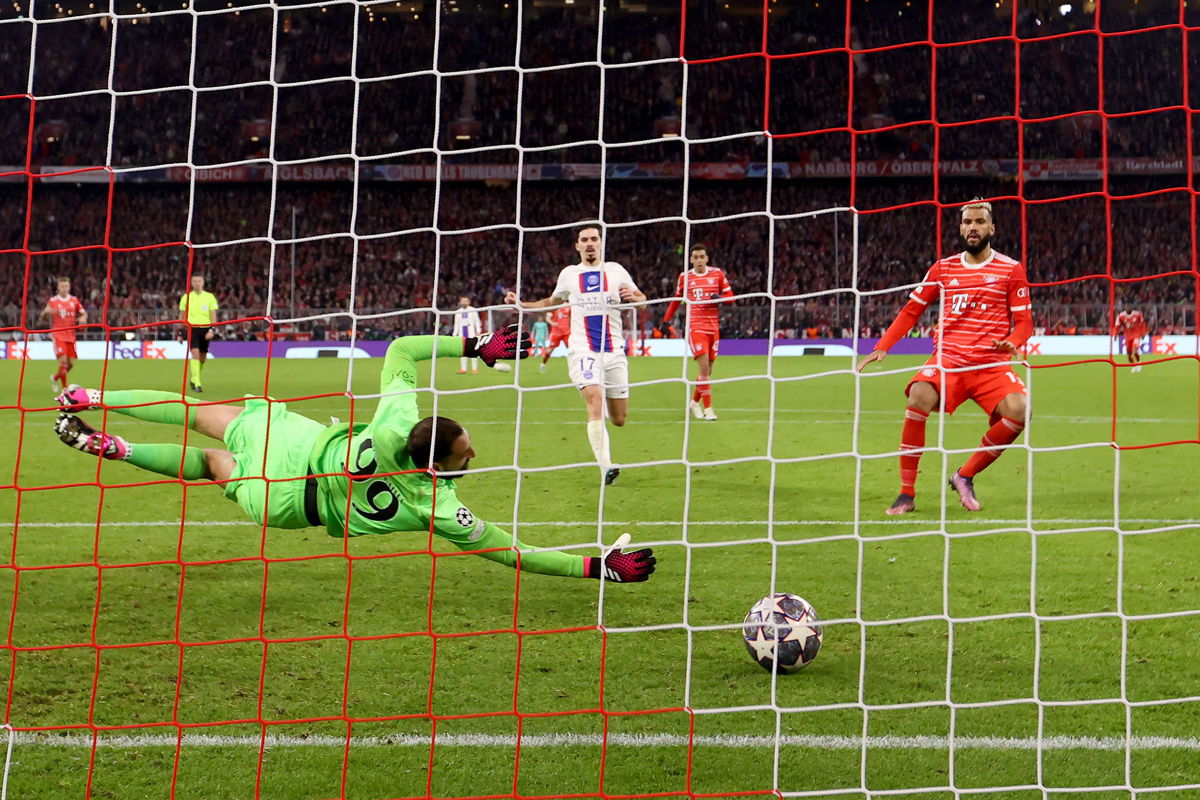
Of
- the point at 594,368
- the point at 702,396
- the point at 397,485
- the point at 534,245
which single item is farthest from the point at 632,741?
the point at 534,245

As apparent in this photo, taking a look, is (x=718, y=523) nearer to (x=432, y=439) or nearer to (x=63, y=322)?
(x=432, y=439)

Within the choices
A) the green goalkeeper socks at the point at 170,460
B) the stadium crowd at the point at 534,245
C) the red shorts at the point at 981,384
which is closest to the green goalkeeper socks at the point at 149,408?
the green goalkeeper socks at the point at 170,460

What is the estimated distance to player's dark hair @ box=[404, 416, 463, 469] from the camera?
4523mm

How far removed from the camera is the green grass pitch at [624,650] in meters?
3.55

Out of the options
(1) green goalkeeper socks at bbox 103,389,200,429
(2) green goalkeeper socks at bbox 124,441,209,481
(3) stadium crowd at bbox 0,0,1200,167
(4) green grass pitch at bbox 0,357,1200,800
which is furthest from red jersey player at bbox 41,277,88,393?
(3) stadium crowd at bbox 0,0,1200,167

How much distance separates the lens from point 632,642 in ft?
15.7

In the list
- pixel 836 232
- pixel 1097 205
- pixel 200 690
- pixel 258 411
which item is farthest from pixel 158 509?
pixel 1097 205

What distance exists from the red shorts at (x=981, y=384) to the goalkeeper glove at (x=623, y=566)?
3.09 meters

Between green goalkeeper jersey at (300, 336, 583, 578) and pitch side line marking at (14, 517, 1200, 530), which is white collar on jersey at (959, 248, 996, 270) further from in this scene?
green goalkeeper jersey at (300, 336, 583, 578)

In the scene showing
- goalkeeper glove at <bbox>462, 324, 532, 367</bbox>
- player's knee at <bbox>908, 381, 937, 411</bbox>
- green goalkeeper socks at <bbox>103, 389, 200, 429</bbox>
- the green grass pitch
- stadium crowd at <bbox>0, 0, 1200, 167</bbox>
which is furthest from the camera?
stadium crowd at <bbox>0, 0, 1200, 167</bbox>

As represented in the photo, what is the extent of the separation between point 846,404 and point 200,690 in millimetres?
10754

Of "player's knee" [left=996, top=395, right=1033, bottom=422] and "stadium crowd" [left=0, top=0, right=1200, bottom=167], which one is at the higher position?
"stadium crowd" [left=0, top=0, right=1200, bottom=167]

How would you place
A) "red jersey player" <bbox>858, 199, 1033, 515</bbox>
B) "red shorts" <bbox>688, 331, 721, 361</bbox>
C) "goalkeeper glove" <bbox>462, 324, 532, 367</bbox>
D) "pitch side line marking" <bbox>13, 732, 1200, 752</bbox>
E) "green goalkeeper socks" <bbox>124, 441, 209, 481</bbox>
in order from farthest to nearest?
"red shorts" <bbox>688, 331, 721, 361</bbox>
"red jersey player" <bbox>858, 199, 1033, 515</bbox>
"green goalkeeper socks" <bbox>124, 441, 209, 481</bbox>
"goalkeeper glove" <bbox>462, 324, 532, 367</bbox>
"pitch side line marking" <bbox>13, 732, 1200, 752</bbox>

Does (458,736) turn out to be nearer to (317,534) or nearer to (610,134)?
(317,534)
